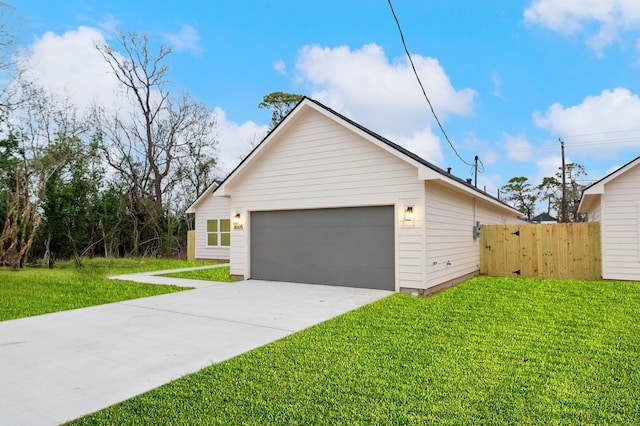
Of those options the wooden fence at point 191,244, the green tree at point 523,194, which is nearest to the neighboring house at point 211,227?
the wooden fence at point 191,244

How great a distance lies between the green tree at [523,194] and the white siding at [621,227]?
2929 cm

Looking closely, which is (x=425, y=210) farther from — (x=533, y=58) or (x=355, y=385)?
(x=533, y=58)

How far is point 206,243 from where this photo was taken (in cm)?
1684

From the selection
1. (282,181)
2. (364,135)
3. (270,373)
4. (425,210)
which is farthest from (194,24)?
(270,373)

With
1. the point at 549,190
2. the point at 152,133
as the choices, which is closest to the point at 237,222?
the point at 152,133

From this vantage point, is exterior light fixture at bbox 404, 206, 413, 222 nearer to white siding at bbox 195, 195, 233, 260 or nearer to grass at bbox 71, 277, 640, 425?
grass at bbox 71, 277, 640, 425

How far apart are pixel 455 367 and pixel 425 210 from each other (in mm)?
4530

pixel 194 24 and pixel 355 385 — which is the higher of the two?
pixel 194 24

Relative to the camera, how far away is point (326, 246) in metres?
9.02

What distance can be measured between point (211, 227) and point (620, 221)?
571 inches

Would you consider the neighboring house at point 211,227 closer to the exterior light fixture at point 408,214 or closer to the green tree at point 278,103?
the green tree at point 278,103

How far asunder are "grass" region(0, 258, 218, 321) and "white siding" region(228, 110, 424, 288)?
289 cm

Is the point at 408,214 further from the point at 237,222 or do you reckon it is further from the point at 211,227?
the point at 211,227

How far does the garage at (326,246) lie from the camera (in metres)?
8.24
